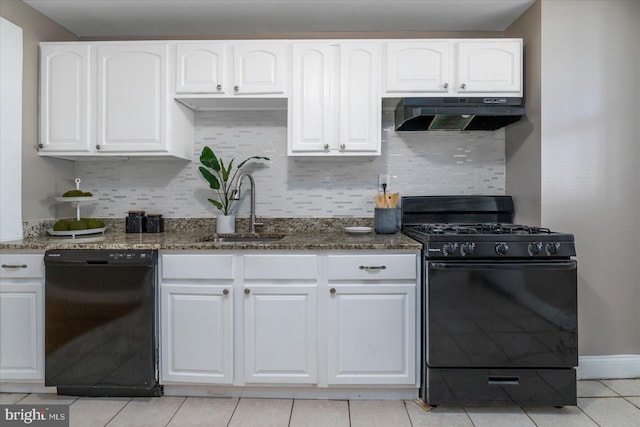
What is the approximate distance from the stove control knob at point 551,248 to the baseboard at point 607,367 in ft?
3.04

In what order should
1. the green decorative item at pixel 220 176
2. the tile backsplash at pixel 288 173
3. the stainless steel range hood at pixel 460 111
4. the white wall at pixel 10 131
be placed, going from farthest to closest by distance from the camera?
the tile backsplash at pixel 288 173 → the green decorative item at pixel 220 176 → the stainless steel range hood at pixel 460 111 → the white wall at pixel 10 131

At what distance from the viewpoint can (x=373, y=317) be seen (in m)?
2.13

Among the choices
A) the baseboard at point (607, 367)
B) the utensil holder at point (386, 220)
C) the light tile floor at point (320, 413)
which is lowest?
the light tile floor at point (320, 413)

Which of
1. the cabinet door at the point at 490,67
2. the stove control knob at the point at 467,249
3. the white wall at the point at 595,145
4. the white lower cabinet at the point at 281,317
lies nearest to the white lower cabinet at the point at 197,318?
the white lower cabinet at the point at 281,317

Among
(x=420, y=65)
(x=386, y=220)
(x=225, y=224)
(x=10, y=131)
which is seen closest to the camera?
(x=10, y=131)

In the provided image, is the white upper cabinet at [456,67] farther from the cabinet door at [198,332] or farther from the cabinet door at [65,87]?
the cabinet door at [65,87]

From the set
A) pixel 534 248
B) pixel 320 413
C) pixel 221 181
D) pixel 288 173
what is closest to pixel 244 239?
pixel 221 181

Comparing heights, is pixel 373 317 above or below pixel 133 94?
below

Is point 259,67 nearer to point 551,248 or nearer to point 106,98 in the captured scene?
point 106,98

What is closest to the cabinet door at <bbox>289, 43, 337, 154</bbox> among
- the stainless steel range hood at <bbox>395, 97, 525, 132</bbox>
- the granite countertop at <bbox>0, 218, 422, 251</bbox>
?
the stainless steel range hood at <bbox>395, 97, 525, 132</bbox>

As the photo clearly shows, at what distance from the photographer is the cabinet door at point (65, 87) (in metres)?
2.51

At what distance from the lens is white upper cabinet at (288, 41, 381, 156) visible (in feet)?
8.16


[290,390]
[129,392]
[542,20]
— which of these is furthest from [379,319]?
[542,20]

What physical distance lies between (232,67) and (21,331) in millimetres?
1956
